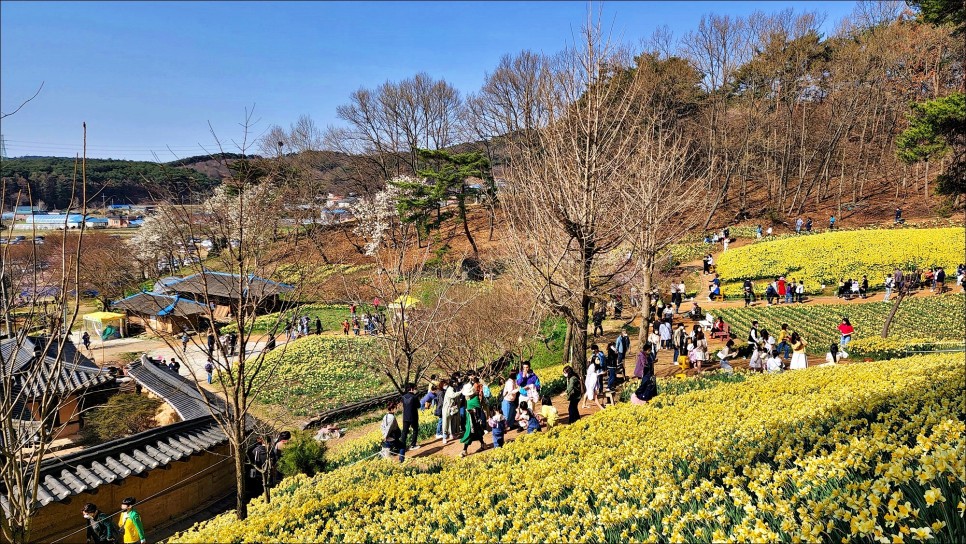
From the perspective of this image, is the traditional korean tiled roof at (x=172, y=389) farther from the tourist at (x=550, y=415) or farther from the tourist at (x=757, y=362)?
the tourist at (x=757, y=362)

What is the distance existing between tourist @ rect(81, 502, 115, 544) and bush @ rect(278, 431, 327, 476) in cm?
286

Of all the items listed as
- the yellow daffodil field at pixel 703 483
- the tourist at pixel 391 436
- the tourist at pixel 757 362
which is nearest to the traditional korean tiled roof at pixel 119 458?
the yellow daffodil field at pixel 703 483

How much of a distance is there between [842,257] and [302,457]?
101ft

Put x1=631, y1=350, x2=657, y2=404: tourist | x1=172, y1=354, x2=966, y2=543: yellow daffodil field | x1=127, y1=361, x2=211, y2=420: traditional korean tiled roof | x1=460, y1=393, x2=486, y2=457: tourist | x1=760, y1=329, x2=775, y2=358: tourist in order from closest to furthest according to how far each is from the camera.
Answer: x1=172, y1=354, x2=966, y2=543: yellow daffodil field < x1=460, y1=393, x2=486, y2=457: tourist < x1=631, y1=350, x2=657, y2=404: tourist < x1=127, y1=361, x2=211, y2=420: traditional korean tiled roof < x1=760, y1=329, x2=775, y2=358: tourist

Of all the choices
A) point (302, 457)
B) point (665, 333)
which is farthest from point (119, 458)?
point (665, 333)

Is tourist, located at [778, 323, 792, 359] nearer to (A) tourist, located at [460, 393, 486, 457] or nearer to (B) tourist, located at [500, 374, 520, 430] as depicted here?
(B) tourist, located at [500, 374, 520, 430]

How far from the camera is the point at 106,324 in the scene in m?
35.0

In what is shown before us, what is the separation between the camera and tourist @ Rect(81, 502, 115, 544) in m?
8.18

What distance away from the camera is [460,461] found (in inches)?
328

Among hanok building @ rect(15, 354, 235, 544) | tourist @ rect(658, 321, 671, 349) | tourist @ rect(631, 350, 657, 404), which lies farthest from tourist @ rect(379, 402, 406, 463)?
tourist @ rect(658, 321, 671, 349)

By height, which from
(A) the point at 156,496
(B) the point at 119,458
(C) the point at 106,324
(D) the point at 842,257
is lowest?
(C) the point at 106,324

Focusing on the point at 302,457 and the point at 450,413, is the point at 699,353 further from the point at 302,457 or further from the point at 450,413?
the point at 302,457

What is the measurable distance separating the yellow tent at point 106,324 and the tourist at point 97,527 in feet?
101

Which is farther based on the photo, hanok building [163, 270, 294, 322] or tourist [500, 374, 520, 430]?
tourist [500, 374, 520, 430]
